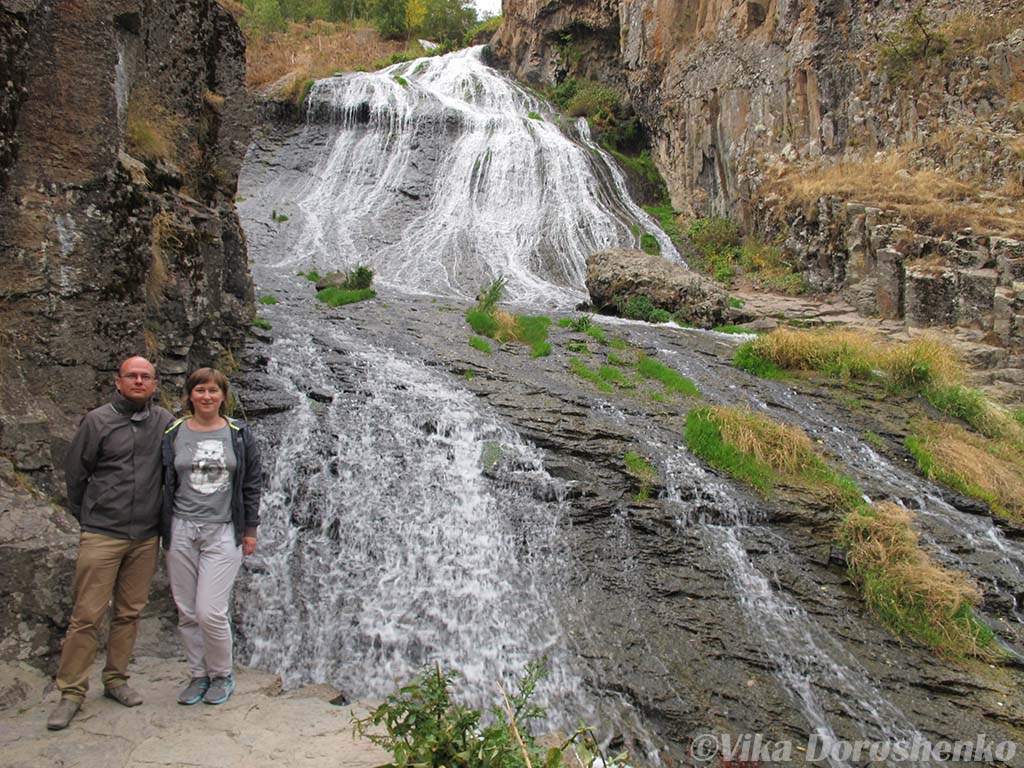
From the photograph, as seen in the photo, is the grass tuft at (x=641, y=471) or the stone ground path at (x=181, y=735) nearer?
the stone ground path at (x=181, y=735)

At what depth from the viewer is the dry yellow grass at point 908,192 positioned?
14188mm

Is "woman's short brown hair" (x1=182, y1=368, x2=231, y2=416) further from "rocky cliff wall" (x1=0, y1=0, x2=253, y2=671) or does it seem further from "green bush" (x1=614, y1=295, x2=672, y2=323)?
"green bush" (x1=614, y1=295, x2=672, y2=323)

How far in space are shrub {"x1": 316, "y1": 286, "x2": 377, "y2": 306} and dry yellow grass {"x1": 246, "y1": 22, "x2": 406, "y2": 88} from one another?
16851 millimetres

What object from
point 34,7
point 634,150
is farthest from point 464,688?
point 634,150

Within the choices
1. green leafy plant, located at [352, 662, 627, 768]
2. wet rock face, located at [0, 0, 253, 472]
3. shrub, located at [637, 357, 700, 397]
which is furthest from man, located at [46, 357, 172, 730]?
shrub, located at [637, 357, 700, 397]

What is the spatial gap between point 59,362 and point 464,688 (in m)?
3.96

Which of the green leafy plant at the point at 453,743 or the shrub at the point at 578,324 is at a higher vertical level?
the shrub at the point at 578,324

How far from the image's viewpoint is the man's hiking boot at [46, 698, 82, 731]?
11.5 feet

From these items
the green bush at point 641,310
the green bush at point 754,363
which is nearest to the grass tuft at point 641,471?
the green bush at point 754,363

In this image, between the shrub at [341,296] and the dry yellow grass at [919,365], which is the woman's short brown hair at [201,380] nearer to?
the shrub at [341,296]

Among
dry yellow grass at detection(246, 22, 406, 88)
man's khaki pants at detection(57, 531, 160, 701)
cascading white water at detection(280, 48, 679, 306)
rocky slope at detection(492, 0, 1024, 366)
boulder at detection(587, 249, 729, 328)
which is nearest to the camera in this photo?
man's khaki pants at detection(57, 531, 160, 701)

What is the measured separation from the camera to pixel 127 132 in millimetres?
6590

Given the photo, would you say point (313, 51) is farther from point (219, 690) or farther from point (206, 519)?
point (219, 690)

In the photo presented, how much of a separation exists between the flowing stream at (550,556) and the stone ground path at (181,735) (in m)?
1.23
